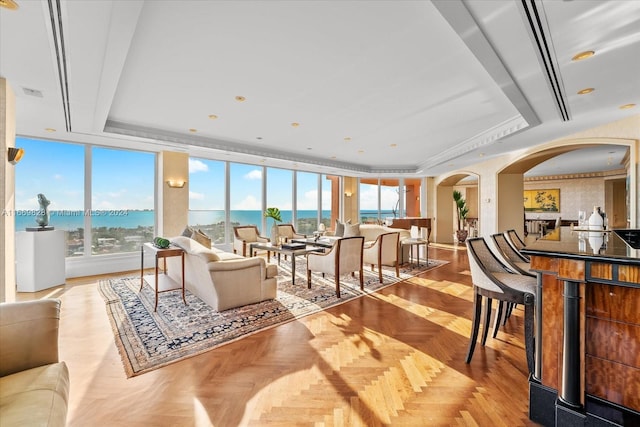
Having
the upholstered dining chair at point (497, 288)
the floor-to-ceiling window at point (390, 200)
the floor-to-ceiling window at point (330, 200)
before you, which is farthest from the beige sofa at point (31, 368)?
the floor-to-ceiling window at point (390, 200)

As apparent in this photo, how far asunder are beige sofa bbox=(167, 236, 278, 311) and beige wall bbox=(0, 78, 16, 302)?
5.31 feet

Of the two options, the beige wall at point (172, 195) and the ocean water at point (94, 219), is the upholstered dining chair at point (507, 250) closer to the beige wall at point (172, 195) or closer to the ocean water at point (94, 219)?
the beige wall at point (172, 195)

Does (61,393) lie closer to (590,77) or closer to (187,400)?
(187,400)

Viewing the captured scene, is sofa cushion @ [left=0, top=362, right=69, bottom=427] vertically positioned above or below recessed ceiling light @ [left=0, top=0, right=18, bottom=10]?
below

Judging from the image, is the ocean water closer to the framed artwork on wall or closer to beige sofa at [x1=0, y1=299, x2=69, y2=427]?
beige sofa at [x1=0, y1=299, x2=69, y2=427]

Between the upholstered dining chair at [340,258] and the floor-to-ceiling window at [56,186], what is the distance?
477cm

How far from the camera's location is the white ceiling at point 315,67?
2.05 meters

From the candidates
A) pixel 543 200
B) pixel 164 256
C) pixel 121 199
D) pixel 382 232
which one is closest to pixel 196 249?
pixel 164 256

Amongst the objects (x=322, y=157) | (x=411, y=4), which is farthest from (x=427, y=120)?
(x=322, y=157)

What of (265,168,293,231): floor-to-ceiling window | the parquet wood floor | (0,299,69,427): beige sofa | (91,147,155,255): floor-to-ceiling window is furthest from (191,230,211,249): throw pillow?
(265,168,293,231): floor-to-ceiling window

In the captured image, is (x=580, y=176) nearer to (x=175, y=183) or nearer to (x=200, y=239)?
(x=200, y=239)

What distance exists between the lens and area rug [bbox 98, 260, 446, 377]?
2.60 m

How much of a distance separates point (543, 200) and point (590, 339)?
44.6 feet

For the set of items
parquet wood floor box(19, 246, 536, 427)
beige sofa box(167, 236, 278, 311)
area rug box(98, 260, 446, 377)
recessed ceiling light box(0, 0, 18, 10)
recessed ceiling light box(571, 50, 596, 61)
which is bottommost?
parquet wood floor box(19, 246, 536, 427)
